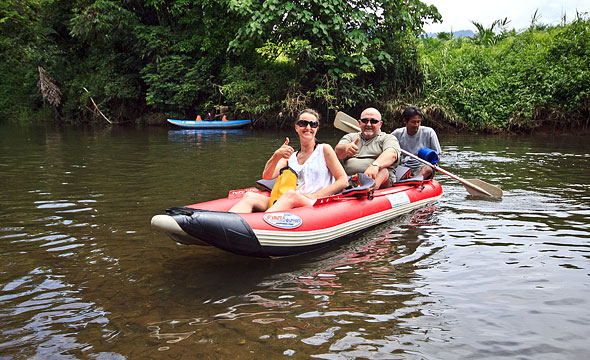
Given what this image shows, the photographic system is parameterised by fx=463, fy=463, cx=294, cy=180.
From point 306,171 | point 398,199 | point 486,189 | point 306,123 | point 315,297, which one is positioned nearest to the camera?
point 315,297

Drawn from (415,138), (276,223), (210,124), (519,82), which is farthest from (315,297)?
(210,124)

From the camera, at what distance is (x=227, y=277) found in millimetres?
3410

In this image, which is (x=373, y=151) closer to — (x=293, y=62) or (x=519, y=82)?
(x=519, y=82)

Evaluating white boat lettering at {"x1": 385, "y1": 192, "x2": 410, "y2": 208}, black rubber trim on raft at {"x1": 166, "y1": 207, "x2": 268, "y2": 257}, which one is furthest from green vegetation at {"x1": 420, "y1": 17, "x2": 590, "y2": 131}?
black rubber trim on raft at {"x1": 166, "y1": 207, "x2": 268, "y2": 257}

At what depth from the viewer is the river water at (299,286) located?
246 centimetres

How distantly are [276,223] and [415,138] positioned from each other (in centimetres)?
346

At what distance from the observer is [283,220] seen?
3.62 m

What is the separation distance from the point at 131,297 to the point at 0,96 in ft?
91.0

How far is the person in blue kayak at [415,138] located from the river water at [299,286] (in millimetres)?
547

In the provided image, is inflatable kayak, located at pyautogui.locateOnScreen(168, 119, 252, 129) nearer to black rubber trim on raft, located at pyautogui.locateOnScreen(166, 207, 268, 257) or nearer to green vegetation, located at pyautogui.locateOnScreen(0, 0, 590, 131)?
green vegetation, located at pyautogui.locateOnScreen(0, 0, 590, 131)

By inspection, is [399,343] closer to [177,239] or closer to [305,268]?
[305,268]

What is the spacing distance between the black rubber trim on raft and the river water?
0.24 metres

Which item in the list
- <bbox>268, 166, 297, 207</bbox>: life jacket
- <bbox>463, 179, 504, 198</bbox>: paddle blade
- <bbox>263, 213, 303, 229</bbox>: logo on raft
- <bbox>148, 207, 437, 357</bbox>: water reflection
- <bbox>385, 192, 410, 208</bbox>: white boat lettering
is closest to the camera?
<bbox>148, 207, 437, 357</bbox>: water reflection

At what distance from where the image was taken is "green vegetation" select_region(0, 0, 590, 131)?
14367 millimetres
